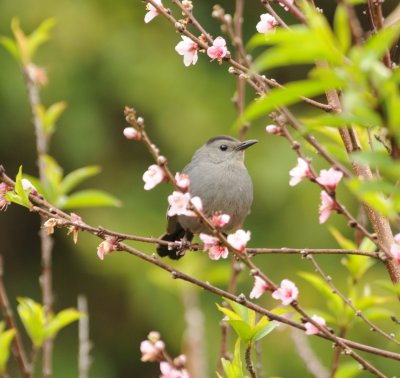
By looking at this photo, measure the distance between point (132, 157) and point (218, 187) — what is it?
6228mm

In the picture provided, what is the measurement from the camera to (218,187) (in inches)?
163

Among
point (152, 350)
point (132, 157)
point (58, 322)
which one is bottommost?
point (132, 157)

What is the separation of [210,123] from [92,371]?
323cm

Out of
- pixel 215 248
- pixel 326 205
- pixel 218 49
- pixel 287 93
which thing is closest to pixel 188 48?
pixel 218 49

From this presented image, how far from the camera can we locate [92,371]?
9234mm

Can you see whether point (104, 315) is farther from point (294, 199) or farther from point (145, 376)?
point (294, 199)

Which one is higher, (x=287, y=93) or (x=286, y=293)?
(x=287, y=93)

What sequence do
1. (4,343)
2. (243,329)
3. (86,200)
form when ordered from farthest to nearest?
A: (86,200), (4,343), (243,329)

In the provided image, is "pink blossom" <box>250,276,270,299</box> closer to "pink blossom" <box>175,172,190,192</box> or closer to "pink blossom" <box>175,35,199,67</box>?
"pink blossom" <box>175,172,190,192</box>

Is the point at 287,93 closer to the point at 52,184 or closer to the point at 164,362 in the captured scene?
the point at 164,362

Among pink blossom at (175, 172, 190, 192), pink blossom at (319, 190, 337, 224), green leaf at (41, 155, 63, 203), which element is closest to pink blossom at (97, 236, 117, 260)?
pink blossom at (175, 172, 190, 192)

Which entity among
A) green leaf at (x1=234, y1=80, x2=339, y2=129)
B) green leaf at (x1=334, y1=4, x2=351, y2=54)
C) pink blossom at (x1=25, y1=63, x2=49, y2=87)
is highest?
green leaf at (x1=334, y1=4, x2=351, y2=54)

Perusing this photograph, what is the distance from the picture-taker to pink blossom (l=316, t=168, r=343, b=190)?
2.01 meters

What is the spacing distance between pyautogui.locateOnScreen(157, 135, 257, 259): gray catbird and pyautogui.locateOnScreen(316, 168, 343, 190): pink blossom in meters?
1.81
